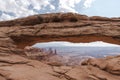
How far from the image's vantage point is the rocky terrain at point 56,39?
17.0m

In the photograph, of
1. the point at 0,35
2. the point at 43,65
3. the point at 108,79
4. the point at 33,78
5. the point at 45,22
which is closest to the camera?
the point at 33,78

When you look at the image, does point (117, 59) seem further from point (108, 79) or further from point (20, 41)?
point (20, 41)

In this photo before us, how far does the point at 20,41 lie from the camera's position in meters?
21.1

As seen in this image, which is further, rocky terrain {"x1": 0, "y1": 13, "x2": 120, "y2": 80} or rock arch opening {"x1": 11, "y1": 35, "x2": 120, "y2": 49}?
rock arch opening {"x1": 11, "y1": 35, "x2": 120, "y2": 49}

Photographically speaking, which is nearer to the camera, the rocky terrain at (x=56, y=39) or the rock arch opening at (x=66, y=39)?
the rocky terrain at (x=56, y=39)

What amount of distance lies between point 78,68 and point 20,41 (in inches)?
232

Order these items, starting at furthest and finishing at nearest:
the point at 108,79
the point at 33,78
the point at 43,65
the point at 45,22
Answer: the point at 45,22
the point at 43,65
the point at 108,79
the point at 33,78

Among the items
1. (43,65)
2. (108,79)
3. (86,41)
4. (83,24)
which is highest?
(83,24)

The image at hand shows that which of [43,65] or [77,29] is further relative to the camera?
[77,29]

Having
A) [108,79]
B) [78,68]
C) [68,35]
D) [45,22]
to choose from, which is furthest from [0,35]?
[108,79]

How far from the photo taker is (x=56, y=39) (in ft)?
68.5

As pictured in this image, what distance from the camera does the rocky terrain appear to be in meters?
17.0

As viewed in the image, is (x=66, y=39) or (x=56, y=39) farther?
(x=66, y=39)

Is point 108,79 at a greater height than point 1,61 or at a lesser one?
lesser
